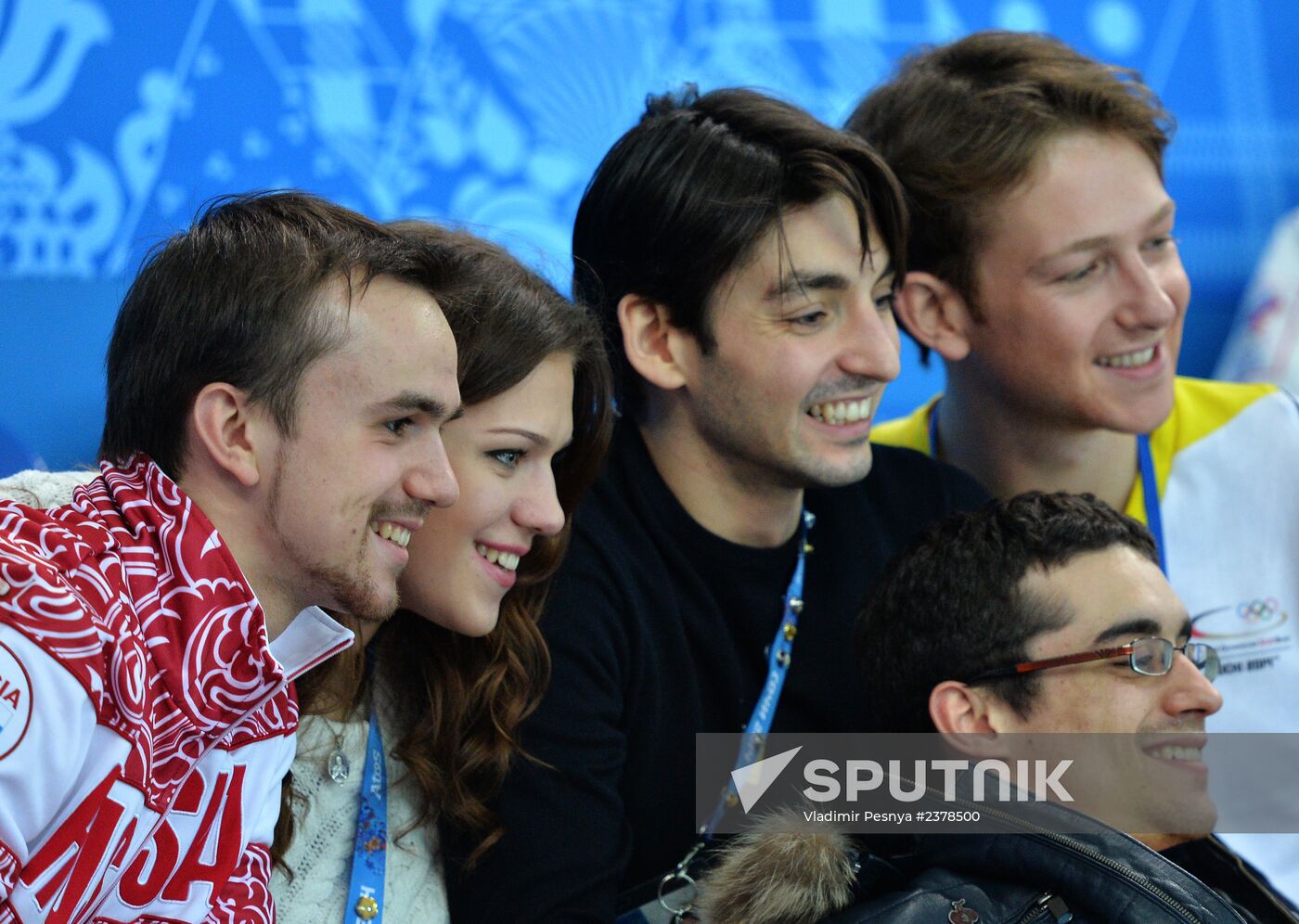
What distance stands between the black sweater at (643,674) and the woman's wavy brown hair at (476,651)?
41 mm

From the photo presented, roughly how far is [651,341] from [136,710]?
108 centimetres

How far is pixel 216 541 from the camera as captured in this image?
1.30m

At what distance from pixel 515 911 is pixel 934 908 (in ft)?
1.65

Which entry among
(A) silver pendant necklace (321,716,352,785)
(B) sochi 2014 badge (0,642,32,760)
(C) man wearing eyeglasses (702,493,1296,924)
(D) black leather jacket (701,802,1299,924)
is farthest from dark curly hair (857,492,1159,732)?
(B) sochi 2014 badge (0,642,32,760)

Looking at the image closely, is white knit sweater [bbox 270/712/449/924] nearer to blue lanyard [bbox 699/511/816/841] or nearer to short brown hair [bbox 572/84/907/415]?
blue lanyard [bbox 699/511/816/841]

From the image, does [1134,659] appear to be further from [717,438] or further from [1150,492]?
[1150,492]

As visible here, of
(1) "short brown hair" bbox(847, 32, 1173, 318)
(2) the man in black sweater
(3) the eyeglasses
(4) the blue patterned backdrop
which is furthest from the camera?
(4) the blue patterned backdrop

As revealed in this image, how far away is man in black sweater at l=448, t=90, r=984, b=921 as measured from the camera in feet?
6.15

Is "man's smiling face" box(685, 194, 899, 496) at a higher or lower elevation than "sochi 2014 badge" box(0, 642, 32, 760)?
higher

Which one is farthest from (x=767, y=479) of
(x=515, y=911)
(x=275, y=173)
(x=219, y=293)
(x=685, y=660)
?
(x=275, y=173)

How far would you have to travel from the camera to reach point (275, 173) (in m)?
2.79

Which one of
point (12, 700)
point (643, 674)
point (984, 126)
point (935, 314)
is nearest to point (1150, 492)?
point (935, 314)

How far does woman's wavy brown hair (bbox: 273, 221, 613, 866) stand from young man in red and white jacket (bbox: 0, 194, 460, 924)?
0.16 meters

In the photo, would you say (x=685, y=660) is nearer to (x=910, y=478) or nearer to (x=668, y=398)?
(x=668, y=398)
